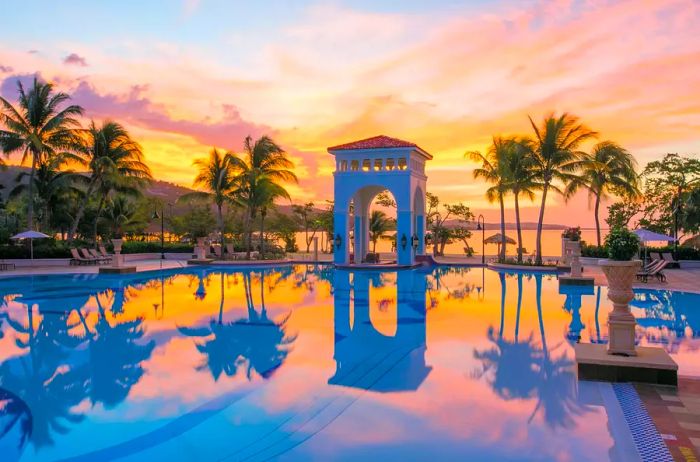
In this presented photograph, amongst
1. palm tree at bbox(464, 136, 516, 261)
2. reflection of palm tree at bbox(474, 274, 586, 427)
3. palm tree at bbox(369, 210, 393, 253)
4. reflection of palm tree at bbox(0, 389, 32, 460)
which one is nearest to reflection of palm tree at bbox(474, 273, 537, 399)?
reflection of palm tree at bbox(474, 274, 586, 427)

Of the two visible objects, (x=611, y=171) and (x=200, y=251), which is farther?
(x=200, y=251)

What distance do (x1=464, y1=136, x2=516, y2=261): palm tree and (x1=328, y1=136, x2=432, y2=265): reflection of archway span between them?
11.5ft

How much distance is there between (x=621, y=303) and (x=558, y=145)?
69.0 feet

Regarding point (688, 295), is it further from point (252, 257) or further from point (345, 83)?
point (252, 257)

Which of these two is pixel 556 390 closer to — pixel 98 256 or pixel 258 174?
pixel 258 174

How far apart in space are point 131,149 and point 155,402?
28.8m

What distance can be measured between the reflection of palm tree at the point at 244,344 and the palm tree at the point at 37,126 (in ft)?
66.4

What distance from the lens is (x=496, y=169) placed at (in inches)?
1214

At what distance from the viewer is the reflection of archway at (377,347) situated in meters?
8.27

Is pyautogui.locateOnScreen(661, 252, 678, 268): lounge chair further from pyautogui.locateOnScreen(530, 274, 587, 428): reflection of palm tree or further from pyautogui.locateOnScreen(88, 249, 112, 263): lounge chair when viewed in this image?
pyautogui.locateOnScreen(88, 249, 112, 263): lounge chair

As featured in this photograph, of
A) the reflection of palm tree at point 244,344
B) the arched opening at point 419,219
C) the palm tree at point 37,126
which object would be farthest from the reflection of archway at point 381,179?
the reflection of palm tree at point 244,344

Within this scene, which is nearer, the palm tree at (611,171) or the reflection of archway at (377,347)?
the reflection of archway at (377,347)

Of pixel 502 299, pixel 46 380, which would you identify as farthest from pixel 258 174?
pixel 46 380

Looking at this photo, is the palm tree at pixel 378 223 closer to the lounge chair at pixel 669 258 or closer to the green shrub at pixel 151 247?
the green shrub at pixel 151 247
